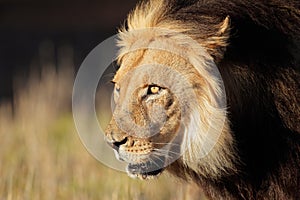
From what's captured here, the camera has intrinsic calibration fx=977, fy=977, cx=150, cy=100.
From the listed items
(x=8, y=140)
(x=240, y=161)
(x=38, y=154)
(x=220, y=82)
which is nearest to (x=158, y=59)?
(x=220, y=82)

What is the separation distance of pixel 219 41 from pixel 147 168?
22.3 inches

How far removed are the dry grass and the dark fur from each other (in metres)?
0.43

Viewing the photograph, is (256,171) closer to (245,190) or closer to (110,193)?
(245,190)

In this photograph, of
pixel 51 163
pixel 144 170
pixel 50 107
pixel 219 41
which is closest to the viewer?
pixel 219 41

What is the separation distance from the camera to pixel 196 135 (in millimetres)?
3709

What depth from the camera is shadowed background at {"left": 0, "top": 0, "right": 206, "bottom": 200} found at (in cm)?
511

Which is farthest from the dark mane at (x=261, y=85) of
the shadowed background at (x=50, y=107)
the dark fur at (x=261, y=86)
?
the shadowed background at (x=50, y=107)

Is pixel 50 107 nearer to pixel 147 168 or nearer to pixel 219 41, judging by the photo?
pixel 147 168

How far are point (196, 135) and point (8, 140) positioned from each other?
3.33 meters

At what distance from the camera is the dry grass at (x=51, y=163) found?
4.99m

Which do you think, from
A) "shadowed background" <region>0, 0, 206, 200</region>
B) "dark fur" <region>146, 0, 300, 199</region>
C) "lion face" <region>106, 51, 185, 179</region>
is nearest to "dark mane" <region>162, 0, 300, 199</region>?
"dark fur" <region>146, 0, 300, 199</region>

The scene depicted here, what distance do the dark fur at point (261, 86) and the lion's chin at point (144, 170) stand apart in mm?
98

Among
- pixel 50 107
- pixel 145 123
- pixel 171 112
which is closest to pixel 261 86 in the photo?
pixel 171 112

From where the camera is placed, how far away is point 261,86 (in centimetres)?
372
